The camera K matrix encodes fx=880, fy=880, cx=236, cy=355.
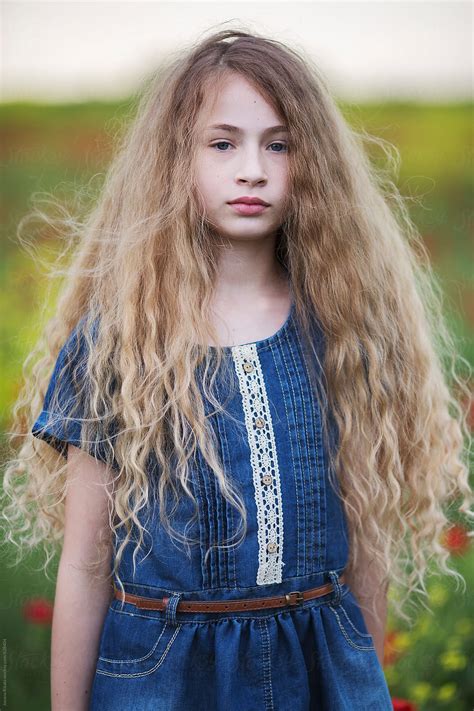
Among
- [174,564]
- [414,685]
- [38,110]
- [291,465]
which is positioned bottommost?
[414,685]

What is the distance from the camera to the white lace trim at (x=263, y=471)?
1.68 m

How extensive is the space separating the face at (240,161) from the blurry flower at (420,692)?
150cm

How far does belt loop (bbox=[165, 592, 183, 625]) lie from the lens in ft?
5.42

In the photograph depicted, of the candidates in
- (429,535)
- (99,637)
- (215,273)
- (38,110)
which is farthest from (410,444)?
(38,110)

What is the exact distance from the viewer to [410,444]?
1962 mm

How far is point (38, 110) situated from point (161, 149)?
9.32ft

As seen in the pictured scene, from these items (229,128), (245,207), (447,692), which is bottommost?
(447,692)

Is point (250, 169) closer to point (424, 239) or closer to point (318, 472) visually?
point (318, 472)

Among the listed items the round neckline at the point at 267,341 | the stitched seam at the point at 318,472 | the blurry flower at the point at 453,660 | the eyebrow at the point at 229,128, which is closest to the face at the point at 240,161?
the eyebrow at the point at 229,128

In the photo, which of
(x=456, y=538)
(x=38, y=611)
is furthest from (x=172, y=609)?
(x=456, y=538)

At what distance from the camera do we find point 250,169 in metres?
1.66

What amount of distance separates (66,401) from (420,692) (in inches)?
57.3

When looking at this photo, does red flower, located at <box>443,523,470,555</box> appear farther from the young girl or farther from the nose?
the nose

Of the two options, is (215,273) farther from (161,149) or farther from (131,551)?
(131,551)
